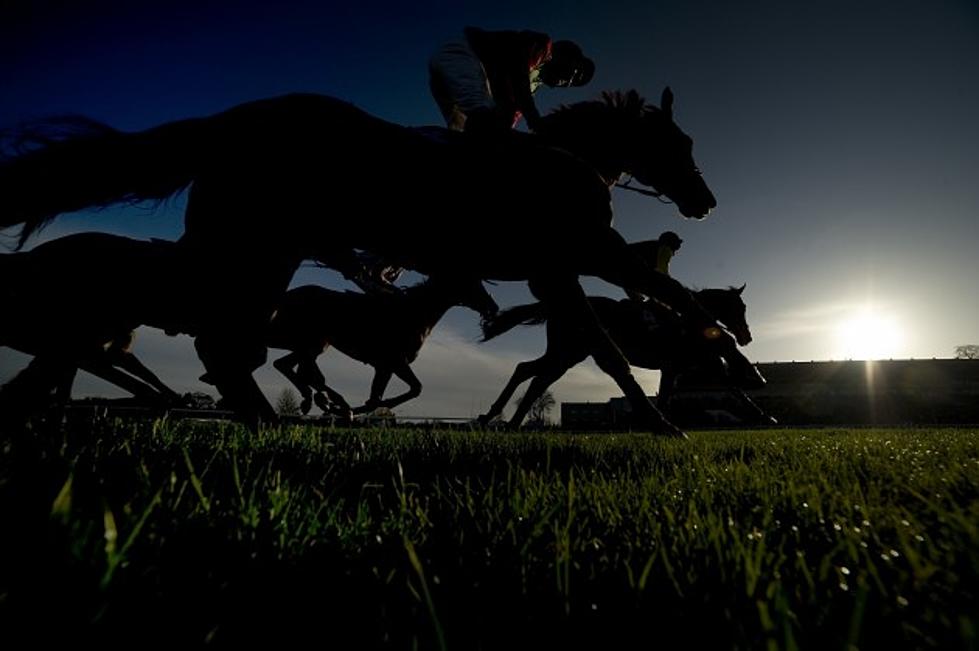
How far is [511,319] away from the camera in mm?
10711

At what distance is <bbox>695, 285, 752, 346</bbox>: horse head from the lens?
36.7 feet

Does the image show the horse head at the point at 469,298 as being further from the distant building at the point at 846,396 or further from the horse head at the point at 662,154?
the distant building at the point at 846,396

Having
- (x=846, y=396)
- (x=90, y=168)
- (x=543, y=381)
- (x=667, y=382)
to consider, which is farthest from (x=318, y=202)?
(x=846, y=396)

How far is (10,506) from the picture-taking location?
959 millimetres

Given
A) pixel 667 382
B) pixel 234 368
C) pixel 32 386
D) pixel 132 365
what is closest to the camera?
pixel 32 386

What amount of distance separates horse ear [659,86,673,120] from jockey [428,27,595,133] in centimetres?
134

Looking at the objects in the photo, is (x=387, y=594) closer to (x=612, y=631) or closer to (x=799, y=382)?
(x=612, y=631)

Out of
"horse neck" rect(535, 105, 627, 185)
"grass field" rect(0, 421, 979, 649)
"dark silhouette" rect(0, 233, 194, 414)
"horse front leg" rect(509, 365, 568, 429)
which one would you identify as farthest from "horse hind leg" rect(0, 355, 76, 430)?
"horse front leg" rect(509, 365, 568, 429)

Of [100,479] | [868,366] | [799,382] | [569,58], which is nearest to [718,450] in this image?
[100,479]

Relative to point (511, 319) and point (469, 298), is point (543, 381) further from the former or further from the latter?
point (469, 298)

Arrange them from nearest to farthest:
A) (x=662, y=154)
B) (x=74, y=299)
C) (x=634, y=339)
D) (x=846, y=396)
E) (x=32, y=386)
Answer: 1. (x=32, y=386)
2. (x=74, y=299)
3. (x=662, y=154)
4. (x=634, y=339)
5. (x=846, y=396)

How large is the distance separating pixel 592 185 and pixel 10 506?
163 inches

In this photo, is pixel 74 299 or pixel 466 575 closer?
pixel 466 575

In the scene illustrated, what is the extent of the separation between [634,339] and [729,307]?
223cm
